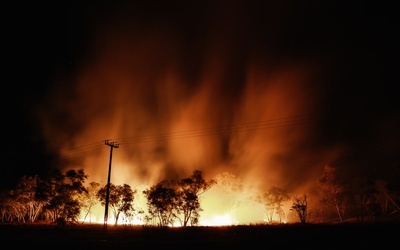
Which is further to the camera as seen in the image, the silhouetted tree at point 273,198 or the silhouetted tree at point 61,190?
the silhouetted tree at point 273,198

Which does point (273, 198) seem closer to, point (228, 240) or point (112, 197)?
point (112, 197)

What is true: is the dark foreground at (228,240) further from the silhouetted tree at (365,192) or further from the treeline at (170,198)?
the silhouetted tree at (365,192)

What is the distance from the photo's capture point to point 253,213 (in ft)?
194

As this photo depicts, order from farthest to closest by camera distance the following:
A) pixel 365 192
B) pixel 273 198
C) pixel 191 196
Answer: pixel 273 198
pixel 365 192
pixel 191 196

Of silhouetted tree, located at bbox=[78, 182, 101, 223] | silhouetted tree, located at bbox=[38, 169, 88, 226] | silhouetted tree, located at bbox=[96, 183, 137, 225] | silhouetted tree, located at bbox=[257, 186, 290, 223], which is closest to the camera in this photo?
silhouetted tree, located at bbox=[38, 169, 88, 226]

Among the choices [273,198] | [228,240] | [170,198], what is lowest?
[228,240]

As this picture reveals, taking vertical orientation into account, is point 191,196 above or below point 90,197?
below

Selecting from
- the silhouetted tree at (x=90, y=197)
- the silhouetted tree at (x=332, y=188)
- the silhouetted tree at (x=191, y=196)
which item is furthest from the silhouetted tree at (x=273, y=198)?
the silhouetted tree at (x=90, y=197)

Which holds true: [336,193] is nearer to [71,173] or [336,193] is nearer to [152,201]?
[152,201]

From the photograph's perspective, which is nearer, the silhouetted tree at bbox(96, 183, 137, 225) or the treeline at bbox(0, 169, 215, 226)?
the treeline at bbox(0, 169, 215, 226)

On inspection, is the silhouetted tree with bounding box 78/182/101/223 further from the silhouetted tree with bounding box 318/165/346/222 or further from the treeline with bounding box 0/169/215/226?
the silhouetted tree with bounding box 318/165/346/222

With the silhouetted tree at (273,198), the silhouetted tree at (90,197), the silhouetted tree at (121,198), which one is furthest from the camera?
the silhouetted tree at (273,198)

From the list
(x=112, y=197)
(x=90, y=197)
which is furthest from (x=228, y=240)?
(x=90, y=197)

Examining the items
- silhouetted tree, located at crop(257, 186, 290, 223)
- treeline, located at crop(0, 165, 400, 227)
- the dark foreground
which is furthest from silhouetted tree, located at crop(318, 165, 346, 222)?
the dark foreground
